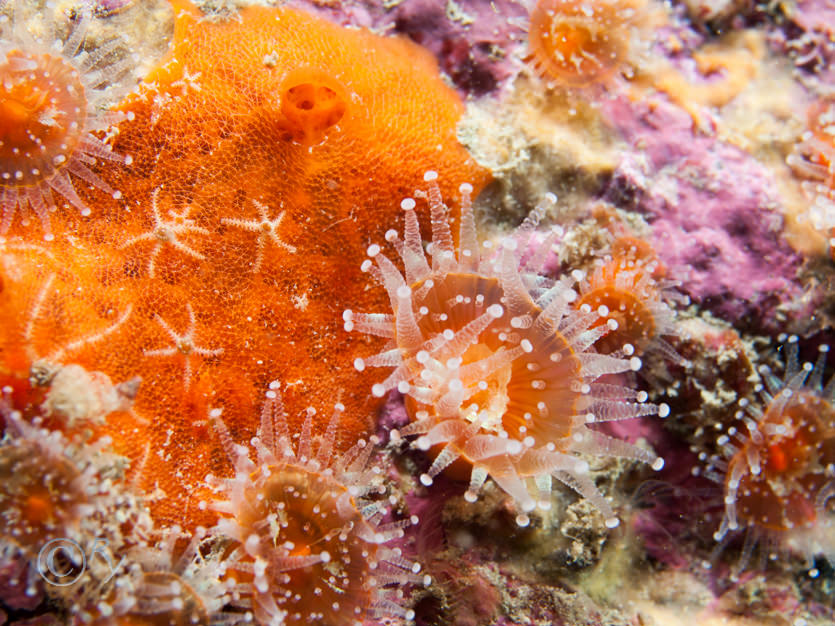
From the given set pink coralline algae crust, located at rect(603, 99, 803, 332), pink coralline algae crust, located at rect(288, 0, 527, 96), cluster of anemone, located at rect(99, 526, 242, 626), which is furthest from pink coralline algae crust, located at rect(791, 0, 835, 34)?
cluster of anemone, located at rect(99, 526, 242, 626)


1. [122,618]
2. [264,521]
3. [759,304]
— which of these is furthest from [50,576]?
[759,304]

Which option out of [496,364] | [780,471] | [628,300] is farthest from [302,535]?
Result: [780,471]

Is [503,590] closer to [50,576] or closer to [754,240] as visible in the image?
[50,576]

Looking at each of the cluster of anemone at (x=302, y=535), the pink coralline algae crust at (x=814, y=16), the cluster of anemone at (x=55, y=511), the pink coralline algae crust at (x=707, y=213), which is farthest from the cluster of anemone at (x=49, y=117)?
the pink coralline algae crust at (x=814, y=16)

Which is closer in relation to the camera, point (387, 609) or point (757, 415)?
point (387, 609)

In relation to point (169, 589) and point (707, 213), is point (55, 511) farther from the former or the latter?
point (707, 213)

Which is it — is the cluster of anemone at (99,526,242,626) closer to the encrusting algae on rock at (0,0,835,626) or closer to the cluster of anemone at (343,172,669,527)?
the encrusting algae on rock at (0,0,835,626)
